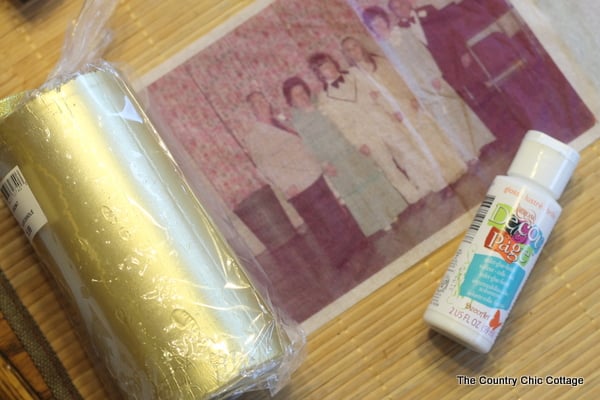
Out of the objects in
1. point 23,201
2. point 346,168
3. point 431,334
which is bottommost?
point 431,334

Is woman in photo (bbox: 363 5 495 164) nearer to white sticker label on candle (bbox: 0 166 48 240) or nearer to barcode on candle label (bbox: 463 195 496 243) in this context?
barcode on candle label (bbox: 463 195 496 243)

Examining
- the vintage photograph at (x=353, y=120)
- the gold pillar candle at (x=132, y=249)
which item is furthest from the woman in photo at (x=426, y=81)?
the gold pillar candle at (x=132, y=249)

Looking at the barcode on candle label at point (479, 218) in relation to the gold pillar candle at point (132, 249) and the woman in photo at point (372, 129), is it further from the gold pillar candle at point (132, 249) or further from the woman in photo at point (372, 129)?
the gold pillar candle at point (132, 249)

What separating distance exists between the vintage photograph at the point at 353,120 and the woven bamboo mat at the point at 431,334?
36 millimetres

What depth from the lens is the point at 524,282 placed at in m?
0.54

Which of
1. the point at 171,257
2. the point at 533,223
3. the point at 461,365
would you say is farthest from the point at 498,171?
the point at 171,257

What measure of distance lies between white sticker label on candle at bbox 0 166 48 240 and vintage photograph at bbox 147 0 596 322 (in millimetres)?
159

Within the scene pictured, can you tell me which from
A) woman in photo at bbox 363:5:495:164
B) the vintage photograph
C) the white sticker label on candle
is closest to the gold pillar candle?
the white sticker label on candle

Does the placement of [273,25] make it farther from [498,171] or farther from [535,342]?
[535,342]

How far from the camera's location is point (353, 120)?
59cm

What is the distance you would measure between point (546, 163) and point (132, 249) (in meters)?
0.36

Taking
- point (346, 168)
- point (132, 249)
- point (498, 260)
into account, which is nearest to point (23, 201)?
point (132, 249)

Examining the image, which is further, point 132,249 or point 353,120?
point 353,120

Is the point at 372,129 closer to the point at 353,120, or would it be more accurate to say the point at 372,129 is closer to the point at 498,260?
the point at 353,120
